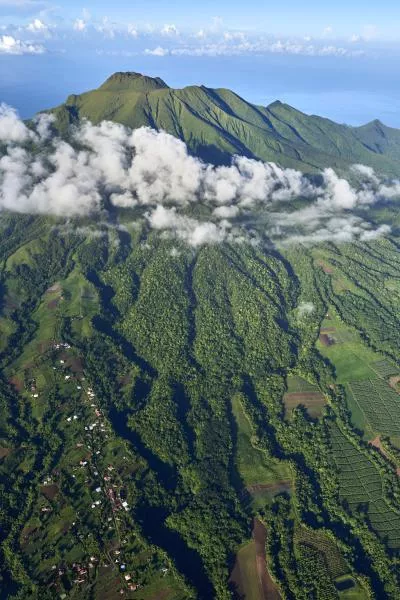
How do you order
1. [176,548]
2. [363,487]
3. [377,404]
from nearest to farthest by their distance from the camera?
[176,548] < [363,487] < [377,404]

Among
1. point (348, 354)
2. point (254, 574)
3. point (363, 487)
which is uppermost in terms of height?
point (348, 354)

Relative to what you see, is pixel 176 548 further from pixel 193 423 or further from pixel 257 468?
pixel 193 423

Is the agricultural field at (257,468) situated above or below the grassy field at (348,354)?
below

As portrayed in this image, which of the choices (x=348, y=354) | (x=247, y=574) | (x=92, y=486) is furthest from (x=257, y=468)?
(x=348, y=354)

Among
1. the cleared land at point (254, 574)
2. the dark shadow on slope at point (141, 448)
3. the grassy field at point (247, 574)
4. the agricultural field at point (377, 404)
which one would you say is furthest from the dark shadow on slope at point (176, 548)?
the agricultural field at point (377, 404)

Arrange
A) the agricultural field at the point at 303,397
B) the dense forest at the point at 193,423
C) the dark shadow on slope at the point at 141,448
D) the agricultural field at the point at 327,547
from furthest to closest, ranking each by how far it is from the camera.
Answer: the agricultural field at the point at 303,397 → the dark shadow on slope at the point at 141,448 → the dense forest at the point at 193,423 → the agricultural field at the point at 327,547

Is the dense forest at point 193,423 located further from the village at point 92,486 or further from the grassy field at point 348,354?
the grassy field at point 348,354

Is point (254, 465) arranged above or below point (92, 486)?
below

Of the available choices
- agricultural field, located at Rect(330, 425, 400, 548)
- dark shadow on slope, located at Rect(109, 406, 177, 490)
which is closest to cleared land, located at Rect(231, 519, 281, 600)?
dark shadow on slope, located at Rect(109, 406, 177, 490)

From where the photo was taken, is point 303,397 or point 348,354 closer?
point 303,397
